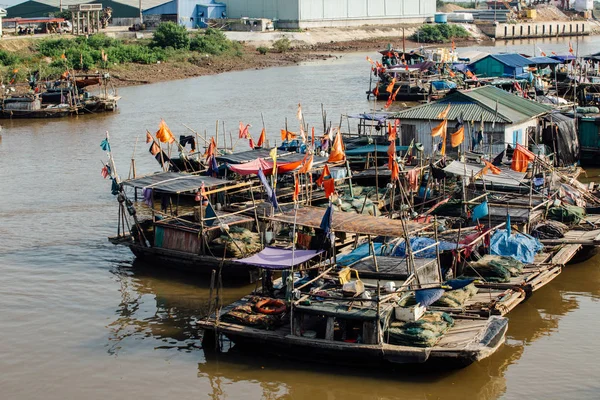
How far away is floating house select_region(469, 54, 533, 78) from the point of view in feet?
144

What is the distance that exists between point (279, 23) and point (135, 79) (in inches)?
1146

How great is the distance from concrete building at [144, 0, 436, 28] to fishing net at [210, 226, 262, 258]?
62.9m

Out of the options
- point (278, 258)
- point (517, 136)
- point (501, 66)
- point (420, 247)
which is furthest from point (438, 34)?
point (278, 258)

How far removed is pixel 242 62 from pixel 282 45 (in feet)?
28.6

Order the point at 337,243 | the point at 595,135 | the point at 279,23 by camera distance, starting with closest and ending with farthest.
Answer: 1. the point at 337,243
2. the point at 595,135
3. the point at 279,23

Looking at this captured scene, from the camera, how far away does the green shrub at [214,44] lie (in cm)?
6656

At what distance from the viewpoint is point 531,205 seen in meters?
20.4

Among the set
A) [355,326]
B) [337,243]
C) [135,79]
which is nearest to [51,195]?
[337,243]

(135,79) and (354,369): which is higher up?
(135,79)

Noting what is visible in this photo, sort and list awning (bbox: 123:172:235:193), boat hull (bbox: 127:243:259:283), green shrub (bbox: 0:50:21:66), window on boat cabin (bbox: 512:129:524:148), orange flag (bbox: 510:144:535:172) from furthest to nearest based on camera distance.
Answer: green shrub (bbox: 0:50:21:66), window on boat cabin (bbox: 512:129:524:148), orange flag (bbox: 510:144:535:172), awning (bbox: 123:172:235:193), boat hull (bbox: 127:243:259:283)

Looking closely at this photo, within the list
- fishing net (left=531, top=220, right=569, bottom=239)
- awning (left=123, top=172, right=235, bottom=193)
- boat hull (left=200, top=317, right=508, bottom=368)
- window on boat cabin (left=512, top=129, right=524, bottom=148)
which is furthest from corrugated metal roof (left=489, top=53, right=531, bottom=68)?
boat hull (left=200, top=317, right=508, bottom=368)

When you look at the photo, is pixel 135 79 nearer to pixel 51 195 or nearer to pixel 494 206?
pixel 51 195

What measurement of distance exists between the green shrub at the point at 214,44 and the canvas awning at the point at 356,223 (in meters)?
49.1

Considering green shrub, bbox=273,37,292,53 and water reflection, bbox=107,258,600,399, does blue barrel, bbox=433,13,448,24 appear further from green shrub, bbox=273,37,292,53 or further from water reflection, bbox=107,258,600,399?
water reflection, bbox=107,258,600,399
